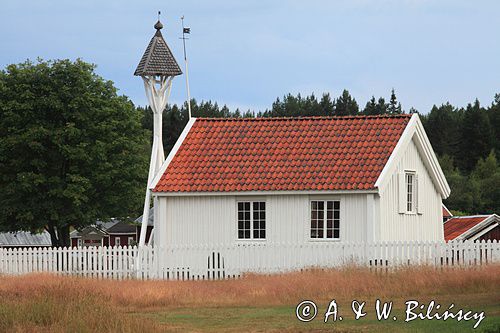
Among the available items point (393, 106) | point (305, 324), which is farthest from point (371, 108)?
point (305, 324)

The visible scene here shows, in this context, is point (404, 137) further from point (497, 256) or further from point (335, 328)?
point (335, 328)

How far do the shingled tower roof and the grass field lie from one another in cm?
1052

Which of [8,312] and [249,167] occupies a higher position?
[249,167]

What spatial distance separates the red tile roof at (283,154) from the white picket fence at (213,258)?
2.11 m

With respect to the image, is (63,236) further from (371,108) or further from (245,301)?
(371,108)

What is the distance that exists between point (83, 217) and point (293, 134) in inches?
608

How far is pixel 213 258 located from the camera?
114 feet

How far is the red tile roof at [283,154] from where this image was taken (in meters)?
35.0

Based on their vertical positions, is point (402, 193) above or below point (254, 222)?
above

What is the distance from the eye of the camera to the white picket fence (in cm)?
3222

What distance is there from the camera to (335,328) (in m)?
18.6

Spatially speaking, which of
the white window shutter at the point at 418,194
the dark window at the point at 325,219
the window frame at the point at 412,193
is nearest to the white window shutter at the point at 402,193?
the window frame at the point at 412,193

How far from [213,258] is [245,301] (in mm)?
10368

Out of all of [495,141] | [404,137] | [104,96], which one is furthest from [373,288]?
[495,141]
